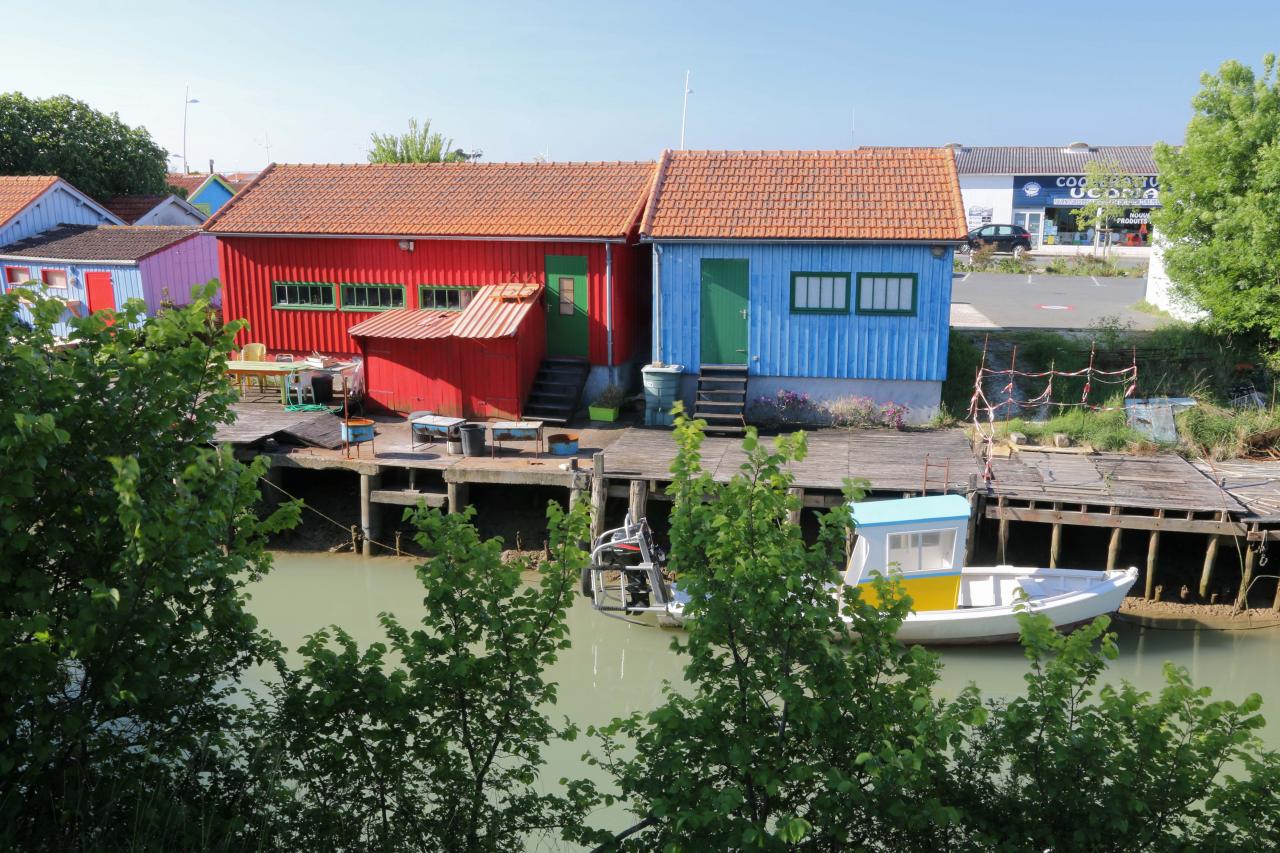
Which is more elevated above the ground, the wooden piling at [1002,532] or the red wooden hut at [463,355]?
the red wooden hut at [463,355]

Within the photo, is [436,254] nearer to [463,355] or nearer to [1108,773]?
[463,355]

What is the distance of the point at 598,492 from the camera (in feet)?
52.2

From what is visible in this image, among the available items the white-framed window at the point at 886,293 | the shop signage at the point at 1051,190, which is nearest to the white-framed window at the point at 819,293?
the white-framed window at the point at 886,293

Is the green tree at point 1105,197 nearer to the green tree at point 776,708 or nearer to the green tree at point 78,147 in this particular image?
the green tree at point 78,147

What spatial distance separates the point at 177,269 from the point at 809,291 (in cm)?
1587

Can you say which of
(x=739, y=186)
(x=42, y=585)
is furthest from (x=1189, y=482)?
(x=42, y=585)

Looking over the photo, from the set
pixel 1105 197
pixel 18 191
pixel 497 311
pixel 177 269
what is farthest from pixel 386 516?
pixel 1105 197

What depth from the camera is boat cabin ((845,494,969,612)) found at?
13.7 m

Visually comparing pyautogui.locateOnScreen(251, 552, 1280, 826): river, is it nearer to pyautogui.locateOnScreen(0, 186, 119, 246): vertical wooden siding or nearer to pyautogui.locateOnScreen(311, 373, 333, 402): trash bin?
pyautogui.locateOnScreen(311, 373, 333, 402): trash bin

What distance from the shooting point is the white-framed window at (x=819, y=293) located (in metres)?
19.0

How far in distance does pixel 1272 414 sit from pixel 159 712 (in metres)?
17.9

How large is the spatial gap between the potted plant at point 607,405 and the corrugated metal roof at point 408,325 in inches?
114

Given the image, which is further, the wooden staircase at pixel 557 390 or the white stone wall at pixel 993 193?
the white stone wall at pixel 993 193

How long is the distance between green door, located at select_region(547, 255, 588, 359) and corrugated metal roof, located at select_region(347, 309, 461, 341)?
5.84 feet
